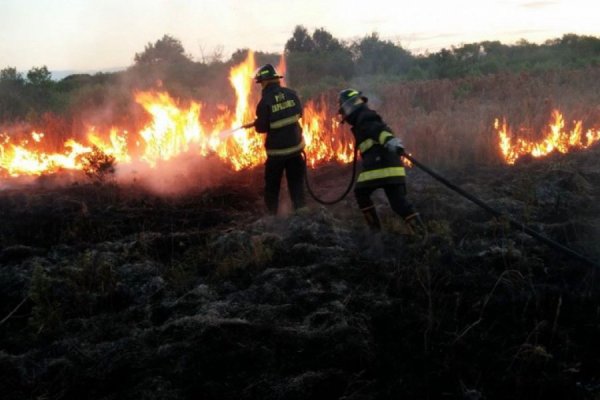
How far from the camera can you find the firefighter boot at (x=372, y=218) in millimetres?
6219

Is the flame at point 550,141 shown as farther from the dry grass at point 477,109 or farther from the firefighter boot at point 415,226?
the firefighter boot at point 415,226

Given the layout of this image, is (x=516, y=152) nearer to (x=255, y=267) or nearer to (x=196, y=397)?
(x=255, y=267)

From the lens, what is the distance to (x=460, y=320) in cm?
448

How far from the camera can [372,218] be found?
6.27 metres

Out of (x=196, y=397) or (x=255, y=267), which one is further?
(x=255, y=267)

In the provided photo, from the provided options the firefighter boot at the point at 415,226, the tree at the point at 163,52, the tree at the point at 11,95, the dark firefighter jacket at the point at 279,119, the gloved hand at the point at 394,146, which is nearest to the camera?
the gloved hand at the point at 394,146

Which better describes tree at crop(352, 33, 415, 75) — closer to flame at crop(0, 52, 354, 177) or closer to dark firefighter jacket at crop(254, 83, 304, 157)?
flame at crop(0, 52, 354, 177)

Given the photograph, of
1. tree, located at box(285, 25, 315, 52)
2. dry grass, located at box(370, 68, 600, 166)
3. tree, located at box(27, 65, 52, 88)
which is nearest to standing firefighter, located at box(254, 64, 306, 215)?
dry grass, located at box(370, 68, 600, 166)

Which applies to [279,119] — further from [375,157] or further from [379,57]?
[379,57]

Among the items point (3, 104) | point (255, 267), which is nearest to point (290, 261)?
point (255, 267)


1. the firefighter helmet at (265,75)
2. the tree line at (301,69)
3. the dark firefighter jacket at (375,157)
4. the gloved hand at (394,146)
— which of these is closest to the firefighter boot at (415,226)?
the dark firefighter jacket at (375,157)

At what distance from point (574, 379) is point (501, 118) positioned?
7520 millimetres

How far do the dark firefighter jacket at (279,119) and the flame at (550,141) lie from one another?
4.21m

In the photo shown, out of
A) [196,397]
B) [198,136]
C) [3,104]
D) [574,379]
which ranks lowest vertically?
[574,379]
